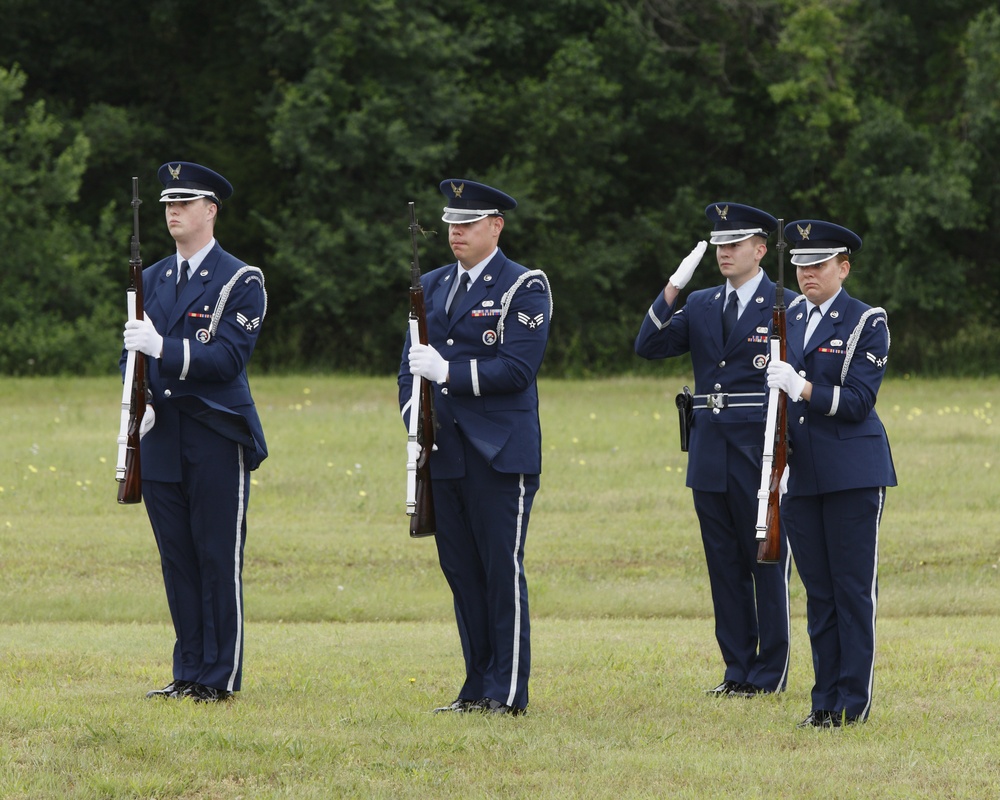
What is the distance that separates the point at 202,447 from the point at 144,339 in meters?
0.55

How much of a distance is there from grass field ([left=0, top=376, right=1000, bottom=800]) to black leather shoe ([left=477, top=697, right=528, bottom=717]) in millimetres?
88

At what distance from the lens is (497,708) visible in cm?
672

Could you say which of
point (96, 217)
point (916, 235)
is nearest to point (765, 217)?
point (916, 235)

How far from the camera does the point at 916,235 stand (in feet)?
98.6

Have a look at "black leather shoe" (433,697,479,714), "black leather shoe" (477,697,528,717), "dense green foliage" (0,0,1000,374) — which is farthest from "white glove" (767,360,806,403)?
"dense green foliage" (0,0,1000,374)

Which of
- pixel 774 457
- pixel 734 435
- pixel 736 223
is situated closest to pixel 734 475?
pixel 734 435

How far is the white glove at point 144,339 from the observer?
662cm

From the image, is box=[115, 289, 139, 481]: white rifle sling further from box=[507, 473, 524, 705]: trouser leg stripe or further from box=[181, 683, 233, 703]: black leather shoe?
box=[507, 473, 524, 705]: trouser leg stripe

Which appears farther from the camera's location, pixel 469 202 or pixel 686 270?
pixel 686 270

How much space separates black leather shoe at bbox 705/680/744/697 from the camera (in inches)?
289

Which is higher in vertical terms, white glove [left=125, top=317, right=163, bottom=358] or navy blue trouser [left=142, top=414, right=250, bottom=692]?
white glove [left=125, top=317, right=163, bottom=358]

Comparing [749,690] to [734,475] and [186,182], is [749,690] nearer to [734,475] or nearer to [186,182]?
[734,475]

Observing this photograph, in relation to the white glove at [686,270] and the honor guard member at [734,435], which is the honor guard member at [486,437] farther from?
the honor guard member at [734,435]

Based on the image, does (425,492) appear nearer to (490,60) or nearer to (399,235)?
(399,235)
